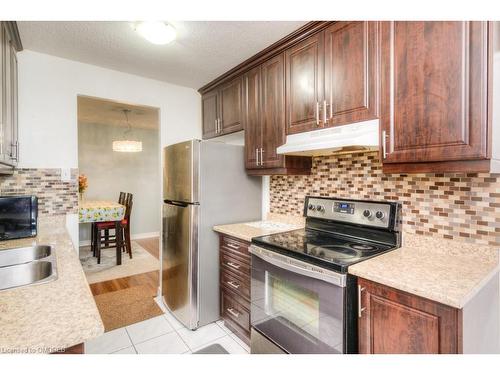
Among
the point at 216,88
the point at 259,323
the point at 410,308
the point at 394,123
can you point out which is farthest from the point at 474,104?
the point at 216,88

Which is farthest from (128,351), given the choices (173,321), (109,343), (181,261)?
(181,261)

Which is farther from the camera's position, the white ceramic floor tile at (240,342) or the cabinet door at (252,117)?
the cabinet door at (252,117)

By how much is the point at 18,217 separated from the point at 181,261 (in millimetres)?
1203

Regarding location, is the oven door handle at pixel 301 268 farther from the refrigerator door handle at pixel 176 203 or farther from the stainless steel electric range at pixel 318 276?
the refrigerator door handle at pixel 176 203

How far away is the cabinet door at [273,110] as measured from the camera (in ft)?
6.58

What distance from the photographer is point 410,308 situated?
1075 millimetres

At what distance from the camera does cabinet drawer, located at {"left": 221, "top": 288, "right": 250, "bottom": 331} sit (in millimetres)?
2014

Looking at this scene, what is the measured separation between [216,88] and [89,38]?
3.76ft

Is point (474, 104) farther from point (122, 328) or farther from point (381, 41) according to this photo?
point (122, 328)

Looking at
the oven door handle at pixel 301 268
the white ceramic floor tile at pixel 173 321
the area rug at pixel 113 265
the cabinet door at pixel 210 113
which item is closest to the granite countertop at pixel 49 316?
the oven door handle at pixel 301 268

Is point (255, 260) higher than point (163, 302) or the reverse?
higher

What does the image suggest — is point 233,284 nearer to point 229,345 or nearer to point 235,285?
point 235,285

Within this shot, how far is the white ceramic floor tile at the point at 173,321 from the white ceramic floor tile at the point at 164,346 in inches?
5.0

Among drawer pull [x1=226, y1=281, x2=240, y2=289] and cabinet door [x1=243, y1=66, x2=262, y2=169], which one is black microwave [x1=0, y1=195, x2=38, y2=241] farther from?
cabinet door [x1=243, y1=66, x2=262, y2=169]
